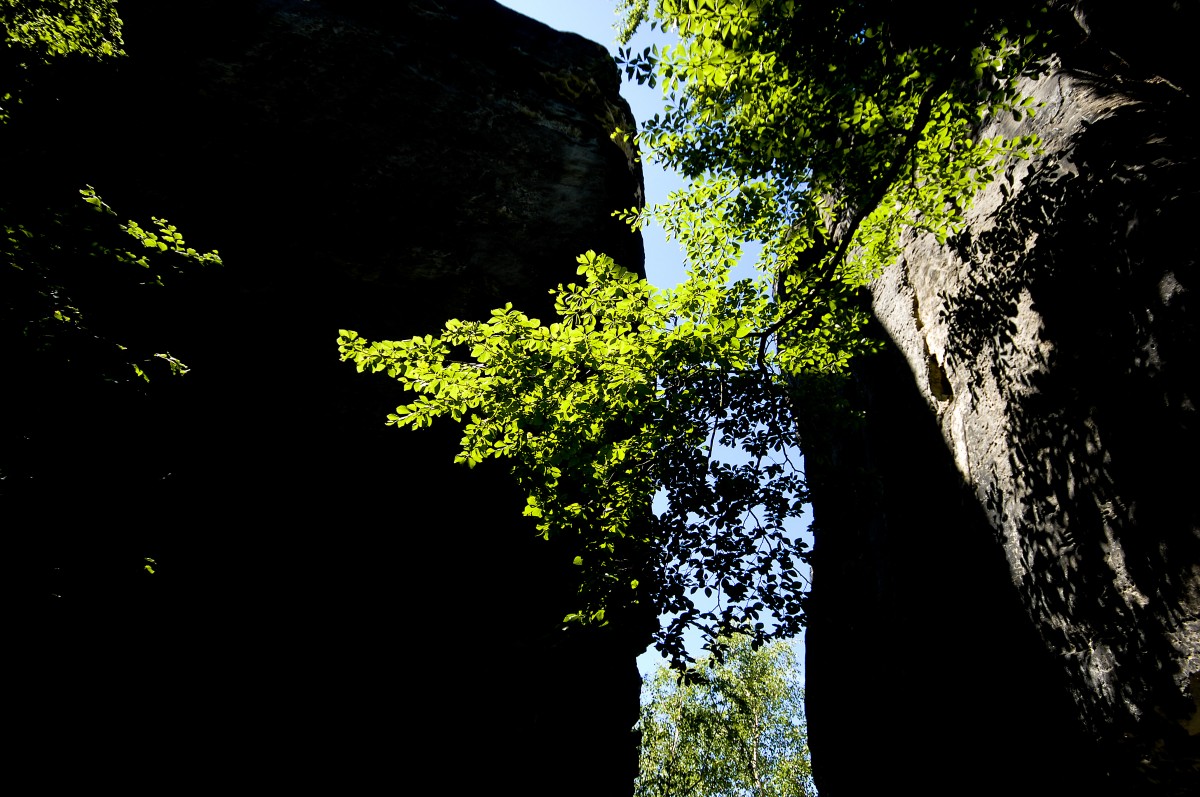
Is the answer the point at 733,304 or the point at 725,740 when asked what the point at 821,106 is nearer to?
the point at 733,304

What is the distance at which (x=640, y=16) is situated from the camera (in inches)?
699

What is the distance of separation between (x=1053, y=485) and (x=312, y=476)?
34.1 ft

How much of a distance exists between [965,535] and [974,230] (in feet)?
14.2

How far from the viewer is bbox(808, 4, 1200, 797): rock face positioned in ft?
15.4

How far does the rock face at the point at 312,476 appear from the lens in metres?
7.60

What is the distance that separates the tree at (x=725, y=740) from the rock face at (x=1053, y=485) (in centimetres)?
1355

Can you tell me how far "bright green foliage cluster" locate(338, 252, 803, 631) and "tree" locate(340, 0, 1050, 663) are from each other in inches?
1.0

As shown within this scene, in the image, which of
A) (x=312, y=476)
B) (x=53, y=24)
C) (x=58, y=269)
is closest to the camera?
(x=58, y=269)

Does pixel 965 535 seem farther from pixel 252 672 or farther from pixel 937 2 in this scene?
pixel 252 672

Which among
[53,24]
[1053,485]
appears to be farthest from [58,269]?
[1053,485]

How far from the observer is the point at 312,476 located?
388 inches

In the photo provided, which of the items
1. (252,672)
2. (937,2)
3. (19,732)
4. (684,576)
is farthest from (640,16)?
(19,732)

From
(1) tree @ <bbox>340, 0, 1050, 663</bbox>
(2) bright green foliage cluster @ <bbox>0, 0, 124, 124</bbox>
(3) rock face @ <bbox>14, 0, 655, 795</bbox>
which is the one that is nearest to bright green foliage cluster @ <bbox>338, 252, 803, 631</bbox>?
(1) tree @ <bbox>340, 0, 1050, 663</bbox>

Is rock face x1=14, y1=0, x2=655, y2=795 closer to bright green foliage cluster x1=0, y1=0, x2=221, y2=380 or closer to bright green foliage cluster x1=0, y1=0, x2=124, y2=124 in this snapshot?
bright green foliage cluster x1=0, y1=0, x2=221, y2=380
